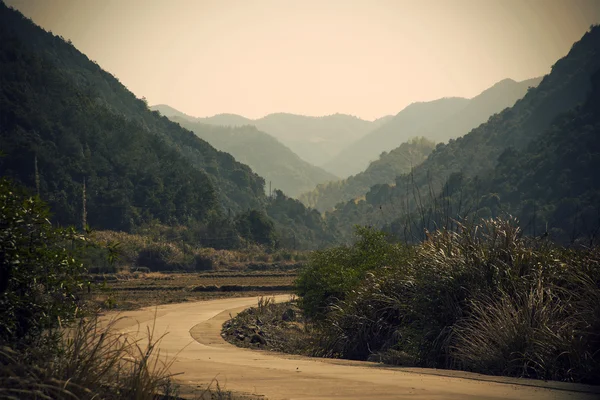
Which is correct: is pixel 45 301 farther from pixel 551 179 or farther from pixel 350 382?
pixel 551 179

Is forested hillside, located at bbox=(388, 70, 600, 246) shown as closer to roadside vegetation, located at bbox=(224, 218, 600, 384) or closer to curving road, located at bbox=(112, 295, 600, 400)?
roadside vegetation, located at bbox=(224, 218, 600, 384)

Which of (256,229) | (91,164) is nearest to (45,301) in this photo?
(256,229)

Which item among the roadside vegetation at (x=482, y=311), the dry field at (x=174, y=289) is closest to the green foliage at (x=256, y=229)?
the dry field at (x=174, y=289)

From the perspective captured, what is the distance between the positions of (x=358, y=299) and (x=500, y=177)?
98.6 m

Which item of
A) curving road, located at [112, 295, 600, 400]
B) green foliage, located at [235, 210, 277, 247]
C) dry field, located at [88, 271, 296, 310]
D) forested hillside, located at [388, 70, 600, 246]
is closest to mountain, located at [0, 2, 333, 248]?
green foliage, located at [235, 210, 277, 247]

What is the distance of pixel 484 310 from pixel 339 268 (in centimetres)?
1024

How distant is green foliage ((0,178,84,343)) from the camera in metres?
8.56

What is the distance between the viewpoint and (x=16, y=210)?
29.6 feet

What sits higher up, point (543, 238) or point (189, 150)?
point (189, 150)

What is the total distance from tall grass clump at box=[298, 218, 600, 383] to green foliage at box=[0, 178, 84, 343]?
22.6 feet

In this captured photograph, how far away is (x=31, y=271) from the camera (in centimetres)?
905

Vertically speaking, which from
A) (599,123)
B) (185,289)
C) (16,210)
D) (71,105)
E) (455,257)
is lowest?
(185,289)

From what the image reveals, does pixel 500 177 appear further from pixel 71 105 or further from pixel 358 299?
pixel 358 299

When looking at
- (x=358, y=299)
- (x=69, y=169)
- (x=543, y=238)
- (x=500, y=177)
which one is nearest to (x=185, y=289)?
(x=358, y=299)
